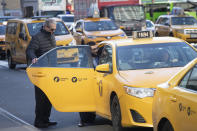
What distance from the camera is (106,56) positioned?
9.72 m

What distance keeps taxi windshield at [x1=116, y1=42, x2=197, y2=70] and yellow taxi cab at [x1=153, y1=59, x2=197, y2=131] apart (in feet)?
8.29

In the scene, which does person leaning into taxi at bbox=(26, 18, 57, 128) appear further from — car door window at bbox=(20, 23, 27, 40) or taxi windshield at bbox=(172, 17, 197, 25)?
taxi windshield at bbox=(172, 17, 197, 25)

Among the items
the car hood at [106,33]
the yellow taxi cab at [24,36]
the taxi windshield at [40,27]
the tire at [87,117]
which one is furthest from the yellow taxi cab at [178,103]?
the car hood at [106,33]

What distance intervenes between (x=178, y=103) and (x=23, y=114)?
6.14m

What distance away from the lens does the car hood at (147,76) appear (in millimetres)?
8180

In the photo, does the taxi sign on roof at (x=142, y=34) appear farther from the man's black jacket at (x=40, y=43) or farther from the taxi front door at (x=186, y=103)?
the taxi front door at (x=186, y=103)

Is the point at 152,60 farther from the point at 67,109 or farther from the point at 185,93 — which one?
the point at 185,93

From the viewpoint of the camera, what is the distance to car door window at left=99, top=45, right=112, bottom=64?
950 centimetres

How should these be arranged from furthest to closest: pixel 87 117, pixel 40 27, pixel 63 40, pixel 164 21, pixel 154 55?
pixel 164 21, pixel 40 27, pixel 63 40, pixel 87 117, pixel 154 55

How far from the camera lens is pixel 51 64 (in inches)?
382

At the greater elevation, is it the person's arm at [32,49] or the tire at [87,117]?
the person's arm at [32,49]

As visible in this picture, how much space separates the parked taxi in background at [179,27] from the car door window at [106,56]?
67.8 ft

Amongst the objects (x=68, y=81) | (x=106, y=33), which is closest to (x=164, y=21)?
(x=106, y=33)

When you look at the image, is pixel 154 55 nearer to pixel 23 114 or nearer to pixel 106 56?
pixel 106 56
